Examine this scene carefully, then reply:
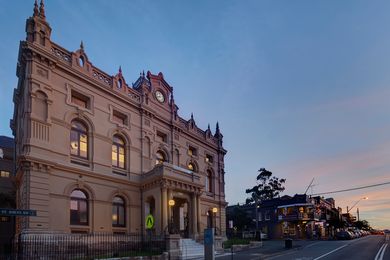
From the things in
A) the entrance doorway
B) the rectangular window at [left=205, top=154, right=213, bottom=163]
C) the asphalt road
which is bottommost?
the asphalt road

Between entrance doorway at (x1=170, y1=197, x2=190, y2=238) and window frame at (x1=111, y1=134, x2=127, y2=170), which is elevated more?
window frame at (x1=111, y1=134, x2=127, y2=170)

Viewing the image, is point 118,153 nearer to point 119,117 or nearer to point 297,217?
Answer: point 119,117

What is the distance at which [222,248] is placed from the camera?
1371 inches

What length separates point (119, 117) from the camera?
1329 inches

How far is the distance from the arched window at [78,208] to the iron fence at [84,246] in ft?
4.58

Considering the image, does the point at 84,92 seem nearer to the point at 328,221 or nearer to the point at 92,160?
the point at 92,160

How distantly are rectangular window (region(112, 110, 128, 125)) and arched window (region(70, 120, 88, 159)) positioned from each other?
3.31 meters

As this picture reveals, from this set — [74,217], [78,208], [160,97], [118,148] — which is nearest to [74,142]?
[78,208]

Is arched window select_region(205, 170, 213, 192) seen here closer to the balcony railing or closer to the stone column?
the balcony railing

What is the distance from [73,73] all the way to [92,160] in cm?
615

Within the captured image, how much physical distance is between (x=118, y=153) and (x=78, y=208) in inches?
239

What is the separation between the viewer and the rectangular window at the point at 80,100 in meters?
29.6

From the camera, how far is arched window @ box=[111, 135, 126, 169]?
3241 cm

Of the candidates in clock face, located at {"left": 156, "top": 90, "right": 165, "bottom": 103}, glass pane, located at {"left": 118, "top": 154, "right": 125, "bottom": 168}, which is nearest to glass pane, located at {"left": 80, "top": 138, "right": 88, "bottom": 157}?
glass pane, located at {"left": 118, "top": 154, "right": 125, "bottom": 168}
